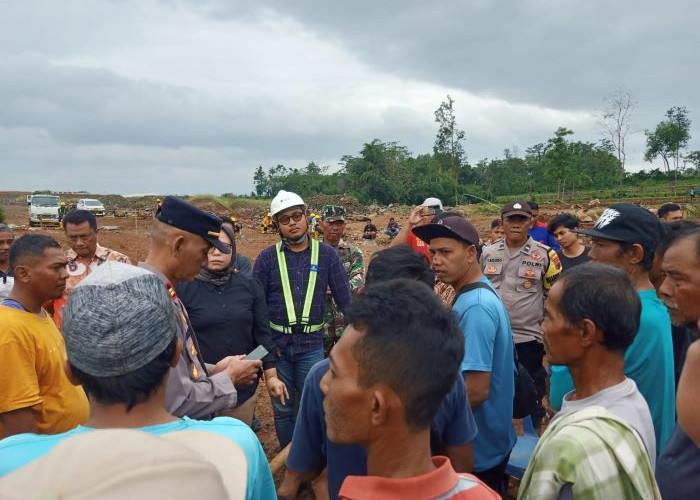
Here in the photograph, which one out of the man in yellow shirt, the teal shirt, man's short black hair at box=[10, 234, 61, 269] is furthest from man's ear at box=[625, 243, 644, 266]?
man's short black hair at box=[10, 234, 61, 269]

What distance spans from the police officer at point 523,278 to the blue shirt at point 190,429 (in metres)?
3.50

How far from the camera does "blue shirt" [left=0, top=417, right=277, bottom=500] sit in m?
1.33

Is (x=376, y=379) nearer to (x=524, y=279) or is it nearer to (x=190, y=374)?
(x=190, y=374)

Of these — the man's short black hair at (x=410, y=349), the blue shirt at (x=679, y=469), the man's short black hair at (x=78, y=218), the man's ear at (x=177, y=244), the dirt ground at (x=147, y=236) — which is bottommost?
the dirt ground at (x=147, y=236)

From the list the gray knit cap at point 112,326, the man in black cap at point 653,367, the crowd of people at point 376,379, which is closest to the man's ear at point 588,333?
the crowd of people at point 376,379

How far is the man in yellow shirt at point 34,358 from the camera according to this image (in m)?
2.32

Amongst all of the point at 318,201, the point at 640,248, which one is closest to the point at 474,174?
the point at 318,201

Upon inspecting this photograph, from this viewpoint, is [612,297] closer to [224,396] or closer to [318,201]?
[224,396]

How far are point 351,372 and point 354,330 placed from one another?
0.12 m

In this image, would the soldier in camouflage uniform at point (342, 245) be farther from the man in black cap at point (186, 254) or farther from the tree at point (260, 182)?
the tree at point (260, 182)

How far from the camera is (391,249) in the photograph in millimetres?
2766

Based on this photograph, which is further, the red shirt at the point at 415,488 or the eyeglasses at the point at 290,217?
the eyeglasses at the point at 290,217

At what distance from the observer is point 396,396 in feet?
4.32

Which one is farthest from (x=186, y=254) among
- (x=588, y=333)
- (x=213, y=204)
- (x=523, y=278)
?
(x=213, y=204)
